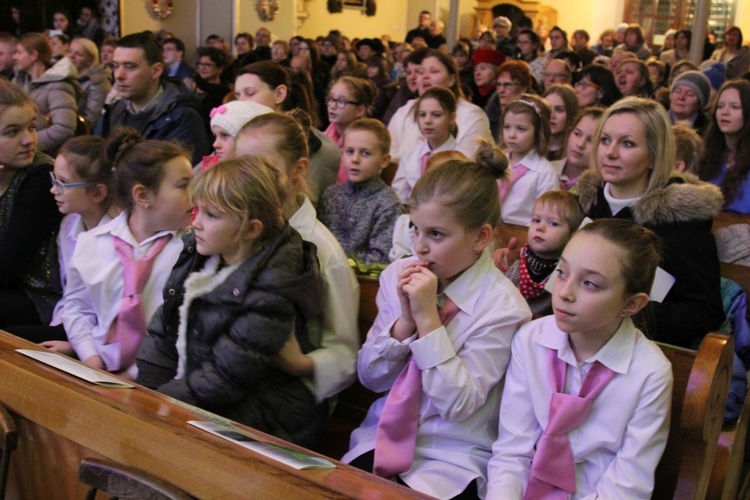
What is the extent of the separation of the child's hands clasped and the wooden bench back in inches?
24.7

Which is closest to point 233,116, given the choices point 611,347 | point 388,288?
point 388,288

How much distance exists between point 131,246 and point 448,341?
1.23 metres

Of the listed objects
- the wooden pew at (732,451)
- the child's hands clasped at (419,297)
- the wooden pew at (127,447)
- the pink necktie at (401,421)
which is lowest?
the wooden pew at (732,451)

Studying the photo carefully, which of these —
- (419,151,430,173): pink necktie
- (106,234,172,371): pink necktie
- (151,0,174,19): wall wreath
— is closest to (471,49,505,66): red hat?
(419,151,430,173): pink necktie

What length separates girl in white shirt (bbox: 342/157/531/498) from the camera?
202 centimetres

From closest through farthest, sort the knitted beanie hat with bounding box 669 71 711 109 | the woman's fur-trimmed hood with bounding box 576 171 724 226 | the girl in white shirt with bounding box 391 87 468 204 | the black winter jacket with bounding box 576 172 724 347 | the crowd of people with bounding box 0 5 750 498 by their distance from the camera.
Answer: the crowd of people with bounding box 0 5 750 498, the black winter jacket with bounding box 576 172 724 347, the woman's fur-trimmed hood with bounding box 576 171 724 226, the girl in white shirt with bounding box 391 87 468 204, the knitted beanie hat with bounding box 669 71 711 109

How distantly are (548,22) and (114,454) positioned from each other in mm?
19489

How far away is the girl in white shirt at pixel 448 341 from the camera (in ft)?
6.62

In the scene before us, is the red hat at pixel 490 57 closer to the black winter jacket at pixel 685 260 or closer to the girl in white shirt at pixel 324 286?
the black winter jacket at pixel 685 260

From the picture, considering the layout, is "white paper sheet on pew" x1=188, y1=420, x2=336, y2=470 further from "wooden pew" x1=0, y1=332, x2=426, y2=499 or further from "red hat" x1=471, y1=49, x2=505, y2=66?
"red hat" x1=471, y1=49, x2=505, y2=66

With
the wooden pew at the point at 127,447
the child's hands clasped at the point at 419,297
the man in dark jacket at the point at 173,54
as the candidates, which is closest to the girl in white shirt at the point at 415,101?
the child's hands clasped at the point at 419,297

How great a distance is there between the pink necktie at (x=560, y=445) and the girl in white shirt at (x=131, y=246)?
1.38 m

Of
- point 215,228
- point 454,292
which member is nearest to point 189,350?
point 215,228

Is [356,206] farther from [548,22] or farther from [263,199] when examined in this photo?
[548,22]
